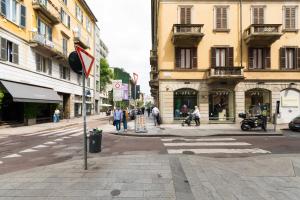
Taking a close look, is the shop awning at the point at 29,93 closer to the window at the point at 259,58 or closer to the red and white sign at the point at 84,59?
the red and white sign at the point at 84,59

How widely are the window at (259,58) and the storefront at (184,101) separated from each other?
18.7 ft

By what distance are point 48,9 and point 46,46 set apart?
157 inches

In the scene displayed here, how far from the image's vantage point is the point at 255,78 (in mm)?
22875

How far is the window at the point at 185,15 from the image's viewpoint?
22.8m

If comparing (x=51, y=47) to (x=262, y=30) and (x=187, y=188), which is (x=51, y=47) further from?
(x=187, y=188)

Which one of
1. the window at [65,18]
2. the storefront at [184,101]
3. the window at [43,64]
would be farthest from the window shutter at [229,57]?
the window at [65,18]

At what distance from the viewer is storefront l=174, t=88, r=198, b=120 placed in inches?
907

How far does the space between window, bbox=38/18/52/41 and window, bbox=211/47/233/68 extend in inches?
669

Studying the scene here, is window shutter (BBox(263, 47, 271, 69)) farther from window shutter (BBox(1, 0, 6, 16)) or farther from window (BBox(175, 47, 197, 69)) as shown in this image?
window shutter (BBox(1, 0, 6, 16))

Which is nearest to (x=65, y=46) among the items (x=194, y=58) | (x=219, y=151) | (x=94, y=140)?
(x=194, y=58)

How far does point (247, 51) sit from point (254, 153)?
15.7 m

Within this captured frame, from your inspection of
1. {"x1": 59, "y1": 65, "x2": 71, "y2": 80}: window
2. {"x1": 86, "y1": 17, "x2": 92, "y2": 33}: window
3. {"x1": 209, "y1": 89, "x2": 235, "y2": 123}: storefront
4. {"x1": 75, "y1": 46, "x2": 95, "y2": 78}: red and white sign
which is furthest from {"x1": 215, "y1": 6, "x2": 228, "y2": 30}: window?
{"x1": 86, "y1": 17, "x2": 92, "y2": 33}: window

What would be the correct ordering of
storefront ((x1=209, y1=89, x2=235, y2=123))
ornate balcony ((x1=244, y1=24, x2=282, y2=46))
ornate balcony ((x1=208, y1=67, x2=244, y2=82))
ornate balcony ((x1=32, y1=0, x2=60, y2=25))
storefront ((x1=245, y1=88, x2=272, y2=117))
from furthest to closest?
ornate balcony ((x1=32, y1=0, x2=60, y2=25)), storefront ((x1=245, y1=88, x2=272, y2=117)), storefront ((x1=209, y1=89, x2=235, y2=123)), ornate balcony ((x1=244, y1=24, x2=282, y2=46)), ornate balcony ((x1=208, y1=67, x2=244, y2=82))

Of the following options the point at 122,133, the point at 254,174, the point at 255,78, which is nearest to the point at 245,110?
the point at 255,78
